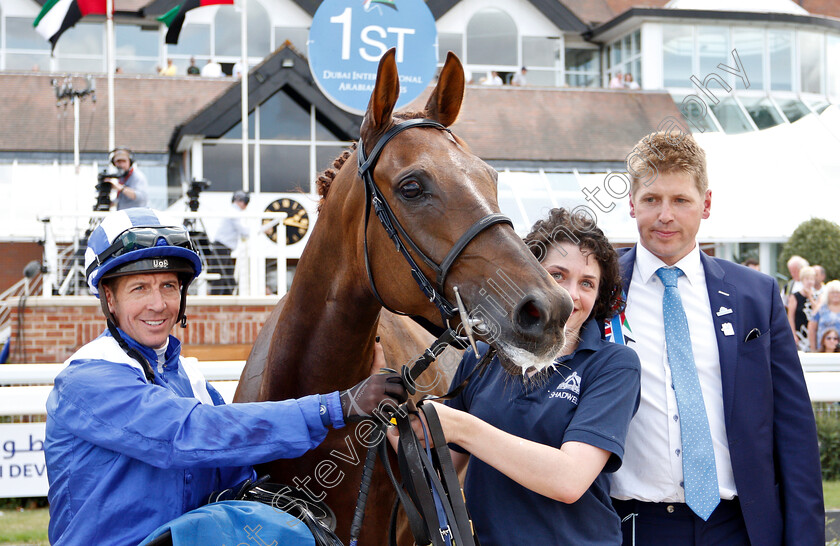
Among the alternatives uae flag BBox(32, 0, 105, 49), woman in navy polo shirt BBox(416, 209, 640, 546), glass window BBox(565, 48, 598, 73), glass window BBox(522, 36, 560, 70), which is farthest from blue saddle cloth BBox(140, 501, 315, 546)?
glass window BBox(565, 48, 598, 73)

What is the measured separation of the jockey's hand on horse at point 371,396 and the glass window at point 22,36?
21.3m

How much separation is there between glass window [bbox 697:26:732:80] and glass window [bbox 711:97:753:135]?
6.77 feet

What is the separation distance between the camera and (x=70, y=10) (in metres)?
12.1

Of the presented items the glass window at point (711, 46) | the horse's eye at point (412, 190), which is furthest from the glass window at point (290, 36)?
the horse's eye at point (412, 190)

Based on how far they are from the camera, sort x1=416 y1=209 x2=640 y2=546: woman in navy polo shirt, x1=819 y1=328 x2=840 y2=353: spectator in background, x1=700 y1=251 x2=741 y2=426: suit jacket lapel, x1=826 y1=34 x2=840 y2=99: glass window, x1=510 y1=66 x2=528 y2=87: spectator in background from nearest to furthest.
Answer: x1=416 y1=209 x2=640 y2=546: woman in navy polo shirt
x1=700 y1=251 x2=741 y2=426: suit jacket lapel
x1=819 y1=328 x2=840 y2=353: spectator in background
x1=510 y1=66 x2=528 y2=87: spectator in background
x1=826 y1=34 x2=840 y2=99: glass window

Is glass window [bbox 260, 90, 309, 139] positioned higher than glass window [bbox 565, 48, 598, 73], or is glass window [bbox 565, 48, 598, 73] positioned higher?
glass window [bbox 565, 48, 598, 73]

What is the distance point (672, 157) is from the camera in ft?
7.84

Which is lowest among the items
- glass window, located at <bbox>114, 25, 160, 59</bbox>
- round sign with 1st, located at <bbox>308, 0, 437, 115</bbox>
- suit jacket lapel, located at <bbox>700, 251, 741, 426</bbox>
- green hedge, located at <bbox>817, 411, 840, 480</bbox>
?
green hedge, located at <bbox>817, 411, 840, 480</bbox>

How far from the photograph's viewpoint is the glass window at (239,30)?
64.7 ft

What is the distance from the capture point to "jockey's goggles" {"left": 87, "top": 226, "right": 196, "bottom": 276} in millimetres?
2004

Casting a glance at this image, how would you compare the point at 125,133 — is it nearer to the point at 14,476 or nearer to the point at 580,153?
the point at 580,153

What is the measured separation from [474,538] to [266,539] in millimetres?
505

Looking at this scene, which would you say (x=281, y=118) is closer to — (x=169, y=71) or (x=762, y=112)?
(x=169, y=71)

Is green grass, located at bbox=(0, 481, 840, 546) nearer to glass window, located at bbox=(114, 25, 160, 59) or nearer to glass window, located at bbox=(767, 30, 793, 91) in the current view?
glass window, located at bbox=(114, 25, 160, 59)
